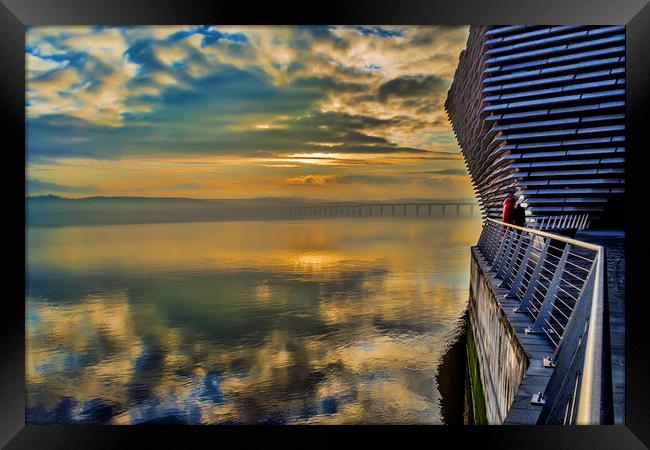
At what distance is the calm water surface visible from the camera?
58.5ft

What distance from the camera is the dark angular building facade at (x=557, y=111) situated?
11.8 metres

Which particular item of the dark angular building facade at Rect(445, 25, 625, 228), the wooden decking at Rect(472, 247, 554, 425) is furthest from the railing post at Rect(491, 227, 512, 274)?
the dark angular building facade at Rect(445, 25, 625, 228)

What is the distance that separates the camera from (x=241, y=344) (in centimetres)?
2558

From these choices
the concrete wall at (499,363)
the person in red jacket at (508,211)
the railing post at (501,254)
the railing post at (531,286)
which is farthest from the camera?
the person in red jacket at (508,211)

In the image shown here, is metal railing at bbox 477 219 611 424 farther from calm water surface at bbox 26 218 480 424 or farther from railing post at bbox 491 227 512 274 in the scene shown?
calm water surface at bbox 26 218 480 424

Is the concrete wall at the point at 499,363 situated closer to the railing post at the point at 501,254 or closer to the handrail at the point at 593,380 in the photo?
the railing post at the point at 501,254

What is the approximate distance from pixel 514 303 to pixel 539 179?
7037 millimetres

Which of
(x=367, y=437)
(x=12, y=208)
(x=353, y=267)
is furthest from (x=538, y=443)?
(x=353, y=267)

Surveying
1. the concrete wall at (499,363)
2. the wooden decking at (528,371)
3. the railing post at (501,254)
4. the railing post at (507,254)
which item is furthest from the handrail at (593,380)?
the railing post at (501,254)

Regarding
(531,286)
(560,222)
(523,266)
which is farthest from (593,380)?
(560,222)

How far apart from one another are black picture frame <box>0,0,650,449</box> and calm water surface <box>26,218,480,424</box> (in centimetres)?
331

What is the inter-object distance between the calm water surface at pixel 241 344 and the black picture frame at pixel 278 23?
130 inches

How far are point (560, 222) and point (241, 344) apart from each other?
53.0ft

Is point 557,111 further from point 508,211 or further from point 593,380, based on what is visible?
point 593,380
